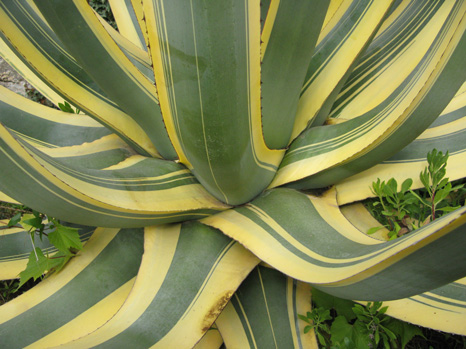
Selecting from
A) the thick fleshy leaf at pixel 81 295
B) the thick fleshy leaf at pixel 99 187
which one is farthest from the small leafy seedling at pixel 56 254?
the thick fleshy leaf at pixel 99 187

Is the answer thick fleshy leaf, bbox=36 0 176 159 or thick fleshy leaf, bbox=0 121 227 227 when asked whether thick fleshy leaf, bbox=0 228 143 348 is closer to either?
thick fleshy leaf, bbox=0 121 227 227

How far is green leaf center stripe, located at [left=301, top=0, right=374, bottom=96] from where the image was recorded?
1.04m

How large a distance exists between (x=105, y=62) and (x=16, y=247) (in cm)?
60

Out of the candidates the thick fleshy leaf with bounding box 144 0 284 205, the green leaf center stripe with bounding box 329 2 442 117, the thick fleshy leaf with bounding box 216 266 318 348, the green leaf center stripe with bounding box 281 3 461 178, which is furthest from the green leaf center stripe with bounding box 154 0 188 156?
the green leaf center stripe with bounding box 329 2 442 117

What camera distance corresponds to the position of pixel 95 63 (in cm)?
94

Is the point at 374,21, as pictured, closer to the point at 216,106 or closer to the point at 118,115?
the point at 216,106

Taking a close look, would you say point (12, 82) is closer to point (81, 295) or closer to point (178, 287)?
point (81, 295)

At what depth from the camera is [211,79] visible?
69cm

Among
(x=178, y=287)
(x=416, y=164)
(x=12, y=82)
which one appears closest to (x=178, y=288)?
(x=178, y=287)

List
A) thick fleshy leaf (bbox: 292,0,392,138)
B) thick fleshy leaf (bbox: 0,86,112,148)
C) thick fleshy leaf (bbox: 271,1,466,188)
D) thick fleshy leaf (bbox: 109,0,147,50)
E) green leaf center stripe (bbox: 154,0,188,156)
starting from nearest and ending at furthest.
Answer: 1. green leaf center stripe (bbox: 154,0,188,156)
2. thick fleshy leaf (bbox: 271,1,466,188)
3. thick fleshy leaf (bbox: 292,0,392,138)
4. thick fleshy leaf (bbox: 0,86,112,148)
5. thick fleshy leaf (bbox: 109,0,147,50)

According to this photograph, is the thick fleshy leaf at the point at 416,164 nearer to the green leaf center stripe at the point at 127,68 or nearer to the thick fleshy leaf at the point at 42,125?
the green leaf center stripe at the point at 127,68

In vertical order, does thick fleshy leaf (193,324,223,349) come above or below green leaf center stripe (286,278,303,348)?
below

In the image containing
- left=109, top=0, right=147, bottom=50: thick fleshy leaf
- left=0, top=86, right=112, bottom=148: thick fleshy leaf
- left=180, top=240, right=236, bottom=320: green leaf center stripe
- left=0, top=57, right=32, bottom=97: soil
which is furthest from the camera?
left=0, top=57, right=32, bottom=97: soil

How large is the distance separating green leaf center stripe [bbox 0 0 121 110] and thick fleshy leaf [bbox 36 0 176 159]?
0.14m
